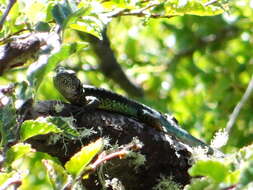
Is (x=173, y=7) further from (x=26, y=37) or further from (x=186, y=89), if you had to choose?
(x=186, y=89)

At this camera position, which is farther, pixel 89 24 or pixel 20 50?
pixel 89 24

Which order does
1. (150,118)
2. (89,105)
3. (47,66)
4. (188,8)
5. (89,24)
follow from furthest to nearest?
(150,118), (89,105), (188,8), (89,24), (47,66)

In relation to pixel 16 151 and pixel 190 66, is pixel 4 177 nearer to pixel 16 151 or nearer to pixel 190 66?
pixel 16 151

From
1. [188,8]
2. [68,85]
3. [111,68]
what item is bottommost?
[111,68]

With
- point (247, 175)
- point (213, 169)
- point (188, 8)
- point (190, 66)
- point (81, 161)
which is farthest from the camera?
point (190, 66)

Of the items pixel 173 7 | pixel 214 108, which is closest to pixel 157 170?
pixel 173 7

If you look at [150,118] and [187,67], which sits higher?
[150,118]

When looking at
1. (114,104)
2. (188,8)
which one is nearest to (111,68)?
(114,104)

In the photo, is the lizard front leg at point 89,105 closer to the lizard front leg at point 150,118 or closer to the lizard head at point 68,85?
the lizard head at point 68,85
